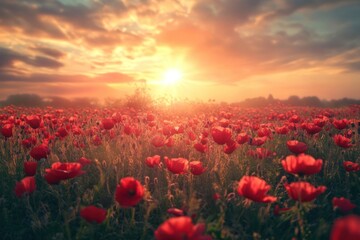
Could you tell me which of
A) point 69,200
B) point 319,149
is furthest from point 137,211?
point 319,149

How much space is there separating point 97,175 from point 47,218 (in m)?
1.06

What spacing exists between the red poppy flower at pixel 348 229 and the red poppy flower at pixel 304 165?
1276mm

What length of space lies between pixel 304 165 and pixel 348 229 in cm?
131

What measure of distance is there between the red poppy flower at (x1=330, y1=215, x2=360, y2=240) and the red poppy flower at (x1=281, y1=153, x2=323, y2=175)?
4.19 feet

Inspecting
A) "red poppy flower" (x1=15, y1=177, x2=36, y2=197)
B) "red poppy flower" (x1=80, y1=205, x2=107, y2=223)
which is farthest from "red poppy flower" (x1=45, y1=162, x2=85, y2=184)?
"red poppy flower" (x1=80, y1=205, x2=107, y2=223)

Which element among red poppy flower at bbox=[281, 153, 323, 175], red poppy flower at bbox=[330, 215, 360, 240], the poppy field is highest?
red poppy flower at bbox=[330, 215, 360, 240]

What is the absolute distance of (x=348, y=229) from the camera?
98 cm

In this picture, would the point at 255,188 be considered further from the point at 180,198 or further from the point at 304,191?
the point at 180,198

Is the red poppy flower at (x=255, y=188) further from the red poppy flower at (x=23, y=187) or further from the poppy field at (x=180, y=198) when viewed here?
the red poppy flower at (x=23, y=187)

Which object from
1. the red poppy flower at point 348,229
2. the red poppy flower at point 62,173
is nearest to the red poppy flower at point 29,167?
the red poppy flower at point 62,173

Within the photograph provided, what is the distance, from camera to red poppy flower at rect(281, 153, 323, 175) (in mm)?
2219

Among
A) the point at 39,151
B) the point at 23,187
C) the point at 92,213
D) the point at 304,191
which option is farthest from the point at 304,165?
the point at 39,151

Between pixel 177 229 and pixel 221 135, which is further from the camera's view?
pixel 221 135

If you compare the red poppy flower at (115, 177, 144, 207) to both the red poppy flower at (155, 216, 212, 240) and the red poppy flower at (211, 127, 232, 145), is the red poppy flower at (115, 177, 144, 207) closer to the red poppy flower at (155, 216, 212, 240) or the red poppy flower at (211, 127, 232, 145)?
the red poppy flower at (155, 216, 212, 240)
